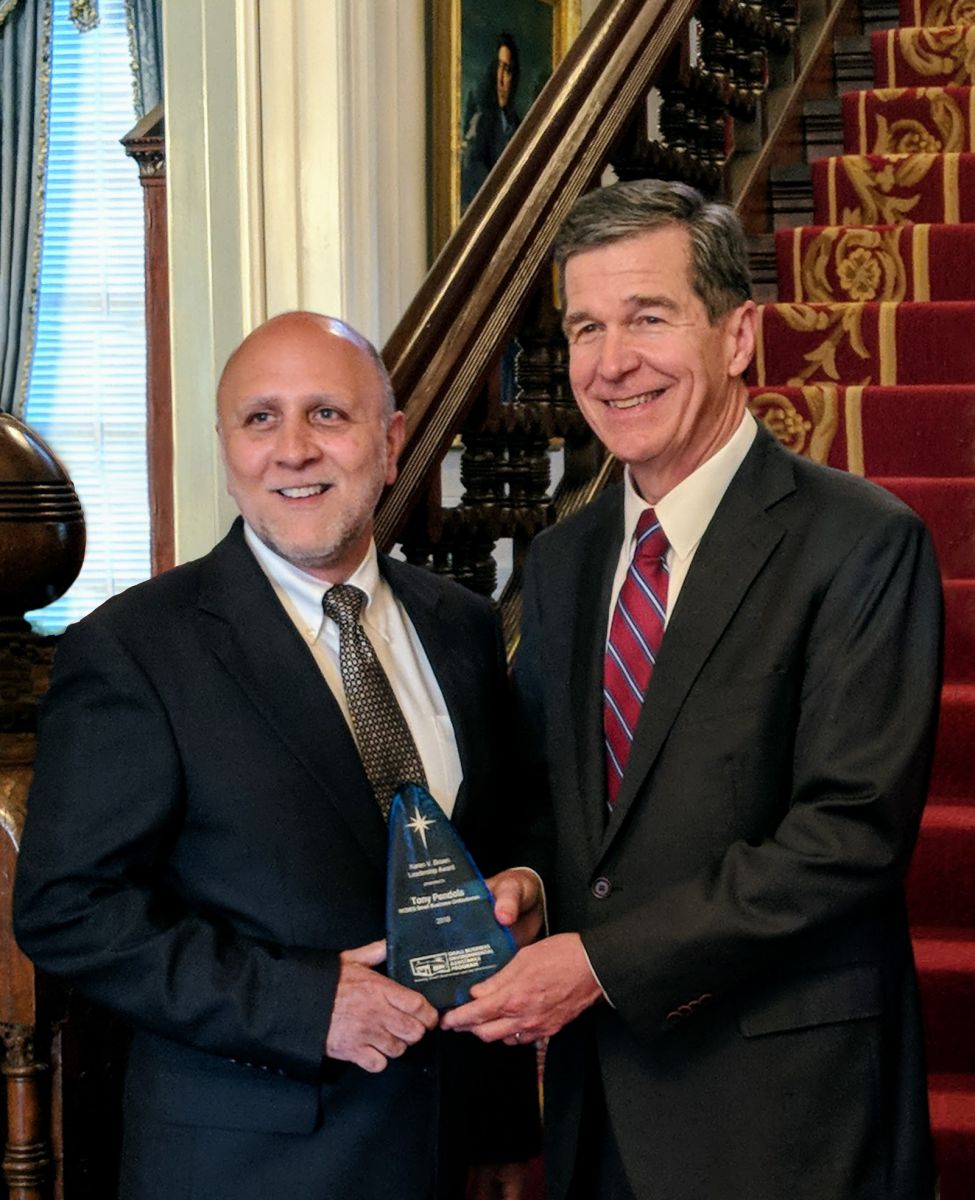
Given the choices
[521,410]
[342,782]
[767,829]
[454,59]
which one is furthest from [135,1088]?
[454,59]

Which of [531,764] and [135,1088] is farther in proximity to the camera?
[531,764]

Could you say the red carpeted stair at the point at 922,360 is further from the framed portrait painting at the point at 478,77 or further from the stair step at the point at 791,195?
the framed portrait painting at the point at 478,77

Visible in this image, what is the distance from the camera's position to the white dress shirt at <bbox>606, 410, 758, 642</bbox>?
2146 mm

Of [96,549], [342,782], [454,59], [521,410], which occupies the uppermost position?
[454,59]

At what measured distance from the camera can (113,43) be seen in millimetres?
8844

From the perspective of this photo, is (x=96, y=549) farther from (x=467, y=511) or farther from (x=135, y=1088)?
(x=135, y=1088)

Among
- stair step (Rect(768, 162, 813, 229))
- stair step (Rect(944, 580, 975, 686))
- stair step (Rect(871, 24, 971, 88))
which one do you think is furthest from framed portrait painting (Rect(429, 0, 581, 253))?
stair step (Rect(944, 580, 975, 686))

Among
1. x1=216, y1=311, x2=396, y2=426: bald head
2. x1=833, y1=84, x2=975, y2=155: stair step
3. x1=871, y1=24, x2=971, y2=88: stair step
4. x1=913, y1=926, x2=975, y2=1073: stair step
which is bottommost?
x1=913, y1=926, x2=975, y2=1073: stair step

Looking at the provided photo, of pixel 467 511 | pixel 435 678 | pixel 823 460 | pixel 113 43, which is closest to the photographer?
pixel 435 678

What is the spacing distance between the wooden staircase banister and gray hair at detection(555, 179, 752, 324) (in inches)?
39.0

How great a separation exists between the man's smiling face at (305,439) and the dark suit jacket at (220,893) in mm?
93

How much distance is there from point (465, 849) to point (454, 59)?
5.58 metres

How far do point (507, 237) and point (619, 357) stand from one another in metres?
1.35

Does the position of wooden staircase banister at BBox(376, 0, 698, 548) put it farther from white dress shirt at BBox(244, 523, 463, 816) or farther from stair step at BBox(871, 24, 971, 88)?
stair step at BBox(871, 24, 971, 88)
